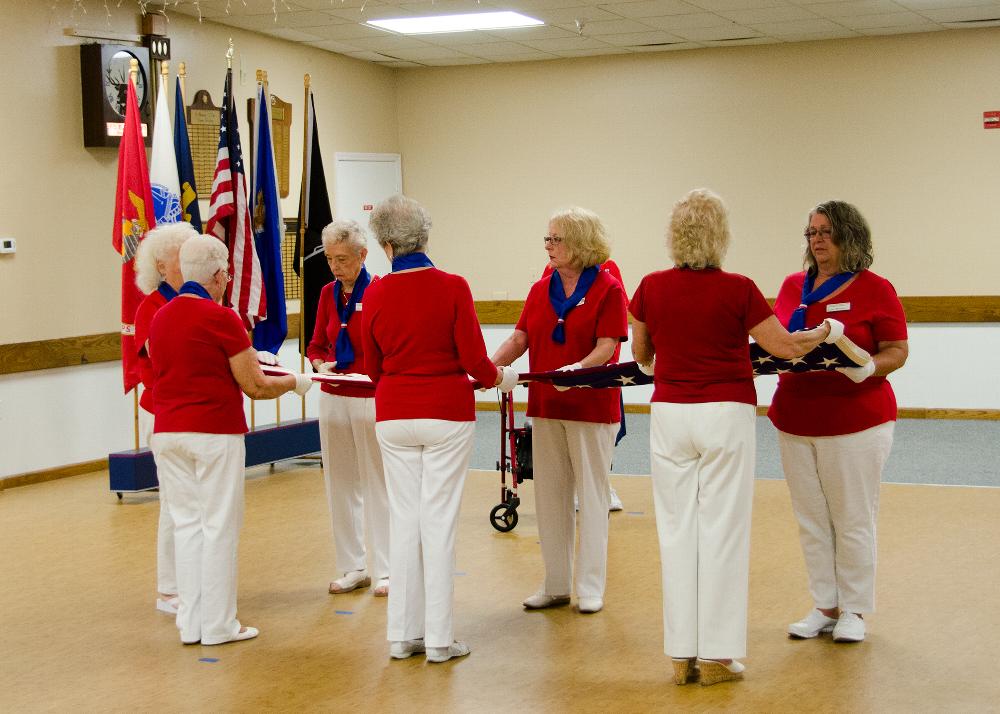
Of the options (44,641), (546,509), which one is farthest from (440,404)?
(44,641)

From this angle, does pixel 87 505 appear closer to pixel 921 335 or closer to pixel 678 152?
pixel 678 152

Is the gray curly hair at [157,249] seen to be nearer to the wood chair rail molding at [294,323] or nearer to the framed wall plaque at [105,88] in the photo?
the wood chair rail molding at [294,323]

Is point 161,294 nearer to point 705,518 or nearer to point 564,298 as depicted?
point 564,298

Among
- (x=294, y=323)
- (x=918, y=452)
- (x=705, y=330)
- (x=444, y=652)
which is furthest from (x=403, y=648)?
(x=294, y=323)

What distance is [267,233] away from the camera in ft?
25.0

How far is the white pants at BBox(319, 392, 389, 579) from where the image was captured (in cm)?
501

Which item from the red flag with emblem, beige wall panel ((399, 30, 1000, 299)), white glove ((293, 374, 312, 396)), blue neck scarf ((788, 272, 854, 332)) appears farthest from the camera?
beige wall panel ((399, 30, 1000, 299))

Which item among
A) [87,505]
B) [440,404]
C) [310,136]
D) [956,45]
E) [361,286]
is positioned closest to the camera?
[440,404]

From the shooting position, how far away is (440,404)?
4.09m

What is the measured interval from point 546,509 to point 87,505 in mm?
3516

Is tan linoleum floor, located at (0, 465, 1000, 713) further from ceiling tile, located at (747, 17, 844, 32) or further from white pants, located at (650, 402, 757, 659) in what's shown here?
ceiling tile, located at (747, 17, 844, 32)

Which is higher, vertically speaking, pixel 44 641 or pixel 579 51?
pixel 579 51

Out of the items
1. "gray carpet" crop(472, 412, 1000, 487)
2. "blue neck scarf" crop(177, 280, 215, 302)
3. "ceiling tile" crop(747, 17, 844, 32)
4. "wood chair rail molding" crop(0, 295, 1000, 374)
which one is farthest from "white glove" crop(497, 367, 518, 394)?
"ceiling tile" crop(747, 17, 844, 32)

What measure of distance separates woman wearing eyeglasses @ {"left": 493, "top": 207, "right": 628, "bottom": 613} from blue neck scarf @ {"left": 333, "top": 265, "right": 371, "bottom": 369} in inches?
26.3
